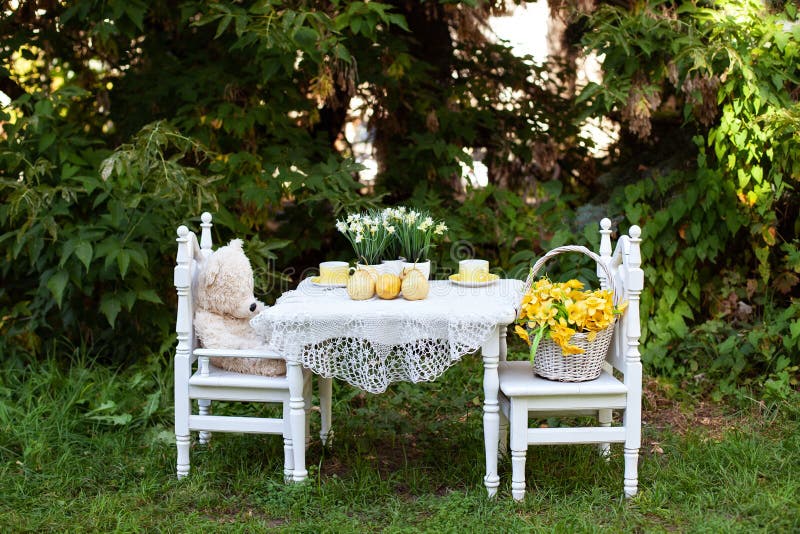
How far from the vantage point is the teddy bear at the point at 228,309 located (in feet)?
13.1

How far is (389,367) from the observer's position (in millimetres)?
3723

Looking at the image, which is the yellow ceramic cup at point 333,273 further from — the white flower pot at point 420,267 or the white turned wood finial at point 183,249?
the white turned wood finial at point 183,249

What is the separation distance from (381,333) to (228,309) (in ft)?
2.79

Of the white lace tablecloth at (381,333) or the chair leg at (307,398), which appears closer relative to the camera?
the white lace tablecloth at (381,333)

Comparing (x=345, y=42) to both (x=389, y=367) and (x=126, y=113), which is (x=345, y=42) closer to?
(x=126, y=113)

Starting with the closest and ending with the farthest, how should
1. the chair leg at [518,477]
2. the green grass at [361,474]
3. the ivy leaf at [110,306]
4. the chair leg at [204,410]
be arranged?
the green grass at [361,474] → the chair leg at [518,477] → the chair leg at [204,410] → the ivy leaf at [110,306]

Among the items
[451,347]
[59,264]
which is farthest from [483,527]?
[59,264]

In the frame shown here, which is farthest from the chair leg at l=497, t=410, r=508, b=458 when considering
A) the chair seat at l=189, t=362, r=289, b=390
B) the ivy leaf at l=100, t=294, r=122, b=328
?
the ivy leaf at l=100, t=294, r=122, b=328

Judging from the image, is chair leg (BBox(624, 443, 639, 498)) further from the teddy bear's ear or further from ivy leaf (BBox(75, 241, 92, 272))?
ivy leaf (BBox(75, 241, 92, 272))

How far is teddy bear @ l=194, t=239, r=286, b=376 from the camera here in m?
3.99

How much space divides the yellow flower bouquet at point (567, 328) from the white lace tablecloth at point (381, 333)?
12 cm

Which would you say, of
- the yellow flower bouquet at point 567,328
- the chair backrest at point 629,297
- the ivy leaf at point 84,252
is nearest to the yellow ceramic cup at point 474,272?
the yellow flower bouquet at point 567,328

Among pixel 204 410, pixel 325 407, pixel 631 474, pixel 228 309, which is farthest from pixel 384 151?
pixel 631 474

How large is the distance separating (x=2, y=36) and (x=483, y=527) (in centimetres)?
433
